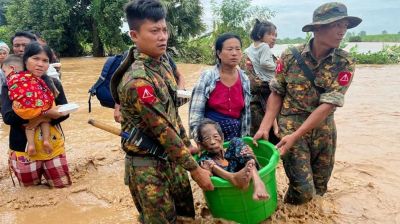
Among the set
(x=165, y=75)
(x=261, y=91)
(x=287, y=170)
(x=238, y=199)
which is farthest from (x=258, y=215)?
(x=261, y=91)

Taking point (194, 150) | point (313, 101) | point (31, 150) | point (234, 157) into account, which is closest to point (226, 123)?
point (234, 157)

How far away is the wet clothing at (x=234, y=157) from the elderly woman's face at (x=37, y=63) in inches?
78.1

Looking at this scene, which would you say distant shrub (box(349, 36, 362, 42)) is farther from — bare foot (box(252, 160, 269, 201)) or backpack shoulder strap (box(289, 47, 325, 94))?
bare foot (box(252, 160, 269, 201))

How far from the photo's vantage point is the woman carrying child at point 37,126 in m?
3.81

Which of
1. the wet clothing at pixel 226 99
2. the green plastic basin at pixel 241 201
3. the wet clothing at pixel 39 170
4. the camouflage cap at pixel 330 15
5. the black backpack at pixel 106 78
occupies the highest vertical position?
the camouflage cap at pixel 330 15

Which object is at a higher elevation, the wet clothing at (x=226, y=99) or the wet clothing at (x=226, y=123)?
the wet clothing at (x=226, y=99)

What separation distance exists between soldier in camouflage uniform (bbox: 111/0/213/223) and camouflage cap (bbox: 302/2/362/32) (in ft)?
4.31

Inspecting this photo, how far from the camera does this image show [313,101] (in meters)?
3.16

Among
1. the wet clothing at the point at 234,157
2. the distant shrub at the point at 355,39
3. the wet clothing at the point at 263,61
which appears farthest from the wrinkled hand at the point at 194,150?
the distant shrub at the point at 355,39

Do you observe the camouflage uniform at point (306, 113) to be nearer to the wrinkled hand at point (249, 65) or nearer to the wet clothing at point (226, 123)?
the wet clothing at point (226, 123)

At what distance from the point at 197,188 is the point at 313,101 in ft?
5.42

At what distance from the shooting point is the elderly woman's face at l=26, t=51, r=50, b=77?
12.5 feet

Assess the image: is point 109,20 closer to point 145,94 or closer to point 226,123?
point 226,123

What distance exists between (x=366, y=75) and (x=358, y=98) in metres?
5.47
